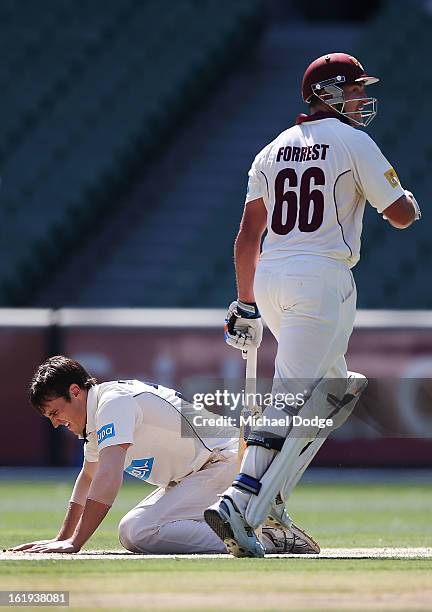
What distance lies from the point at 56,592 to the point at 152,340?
9110mm

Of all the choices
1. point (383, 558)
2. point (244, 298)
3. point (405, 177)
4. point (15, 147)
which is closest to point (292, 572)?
point (383, 558)

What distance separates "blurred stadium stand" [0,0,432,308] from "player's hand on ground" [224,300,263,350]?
29.7 ft

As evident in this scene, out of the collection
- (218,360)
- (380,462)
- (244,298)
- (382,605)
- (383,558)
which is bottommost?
(380,462)

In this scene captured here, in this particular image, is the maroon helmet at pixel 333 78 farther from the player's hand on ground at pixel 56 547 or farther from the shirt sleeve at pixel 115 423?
the player's hand on ground at pixel 56 547

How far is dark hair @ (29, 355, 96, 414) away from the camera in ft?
19.5

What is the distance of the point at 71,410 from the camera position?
19.8 ft

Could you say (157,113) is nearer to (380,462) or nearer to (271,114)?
(271,114)

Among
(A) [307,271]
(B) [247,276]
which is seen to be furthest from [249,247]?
(A) [307,271]

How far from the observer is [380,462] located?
13.4 metres

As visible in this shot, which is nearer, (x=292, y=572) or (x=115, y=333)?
(x=292, y=572)

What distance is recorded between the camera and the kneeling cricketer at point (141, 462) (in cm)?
588

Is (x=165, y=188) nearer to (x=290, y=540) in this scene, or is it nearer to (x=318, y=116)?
(x=318, y=116)

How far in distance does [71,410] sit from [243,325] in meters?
0.82

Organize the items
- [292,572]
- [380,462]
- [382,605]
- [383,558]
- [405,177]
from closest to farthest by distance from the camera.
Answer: [382,605], [292,572], [383,558], [380,462], [405,177]
